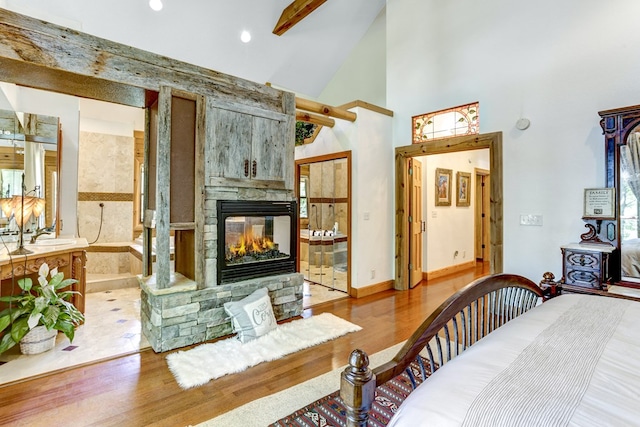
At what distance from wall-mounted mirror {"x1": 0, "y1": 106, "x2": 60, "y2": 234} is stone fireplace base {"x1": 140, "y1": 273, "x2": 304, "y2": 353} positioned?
1562mm

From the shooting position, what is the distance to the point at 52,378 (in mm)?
2322

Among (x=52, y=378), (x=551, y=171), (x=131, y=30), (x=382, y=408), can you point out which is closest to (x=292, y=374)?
(x=382, y=408)

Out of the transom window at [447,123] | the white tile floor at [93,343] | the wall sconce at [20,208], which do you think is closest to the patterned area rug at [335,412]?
the white tile floor at [93,343]

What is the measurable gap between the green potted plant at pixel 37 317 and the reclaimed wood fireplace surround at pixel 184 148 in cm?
65

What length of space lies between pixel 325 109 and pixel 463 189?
150 inches

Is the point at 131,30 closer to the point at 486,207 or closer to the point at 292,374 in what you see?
the point at 292,374

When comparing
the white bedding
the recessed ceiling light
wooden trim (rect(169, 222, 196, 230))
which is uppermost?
the recessed ceiling light

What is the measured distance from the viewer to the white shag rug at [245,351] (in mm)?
2379

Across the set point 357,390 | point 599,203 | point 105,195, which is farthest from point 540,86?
point 105,195

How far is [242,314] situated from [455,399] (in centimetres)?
241

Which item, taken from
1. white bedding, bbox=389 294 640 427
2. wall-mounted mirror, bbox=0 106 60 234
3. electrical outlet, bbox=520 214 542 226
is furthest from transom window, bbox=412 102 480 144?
wall-mounted mirror, bbox=0 106 60 234

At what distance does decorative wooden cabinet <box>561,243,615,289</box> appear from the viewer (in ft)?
8.89

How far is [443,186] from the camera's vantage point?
6000 mm

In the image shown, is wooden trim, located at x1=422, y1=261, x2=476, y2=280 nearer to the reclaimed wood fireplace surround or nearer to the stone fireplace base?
the reclaimed wood fireplace surround
